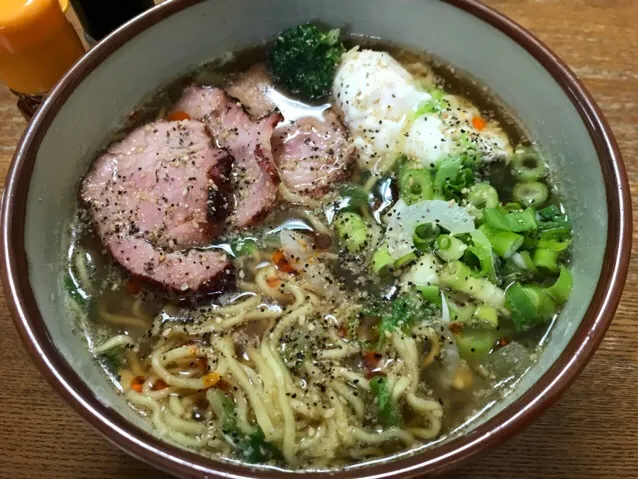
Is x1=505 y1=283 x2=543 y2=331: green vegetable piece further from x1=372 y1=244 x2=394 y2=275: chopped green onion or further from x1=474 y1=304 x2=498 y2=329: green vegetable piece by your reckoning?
x1=372 y1=244 x2=394 y2=275: chopped green onion

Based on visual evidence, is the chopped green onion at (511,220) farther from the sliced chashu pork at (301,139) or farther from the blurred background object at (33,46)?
the blurred background object at (33,46)

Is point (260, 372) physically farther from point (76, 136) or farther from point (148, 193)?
point (76, 136)

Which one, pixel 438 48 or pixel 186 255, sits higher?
pixel 438 48

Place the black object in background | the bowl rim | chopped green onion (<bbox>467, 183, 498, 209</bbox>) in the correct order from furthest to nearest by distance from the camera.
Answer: the black object in background < chopped green onion (<bbox>467, 183, 498, 209</bbox>) < the bowl rim

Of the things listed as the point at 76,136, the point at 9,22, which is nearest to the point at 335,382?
the point at 76,136

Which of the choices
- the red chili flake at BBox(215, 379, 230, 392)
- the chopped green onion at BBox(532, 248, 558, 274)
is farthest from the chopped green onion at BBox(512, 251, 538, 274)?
the red chili flake at BBox(215, 379, 230, 392)

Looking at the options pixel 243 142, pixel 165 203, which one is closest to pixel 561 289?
pixel 243 142

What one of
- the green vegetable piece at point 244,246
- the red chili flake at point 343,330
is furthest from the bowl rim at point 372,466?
the green vegetable piece at point 244,246
